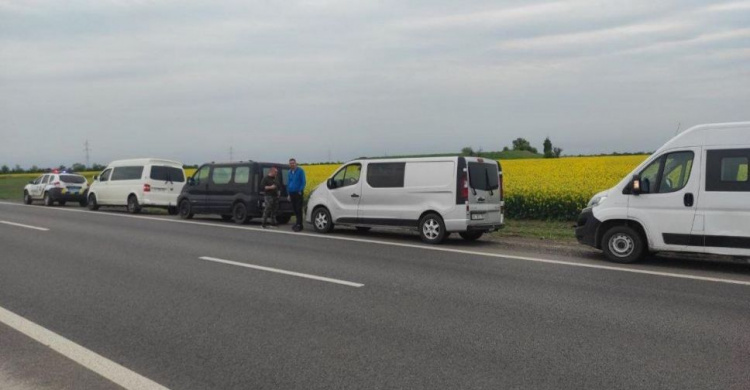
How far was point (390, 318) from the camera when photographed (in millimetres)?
5984

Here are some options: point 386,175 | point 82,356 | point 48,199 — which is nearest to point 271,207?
point 386,175

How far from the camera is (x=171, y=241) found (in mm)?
12539

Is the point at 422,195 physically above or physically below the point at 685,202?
below

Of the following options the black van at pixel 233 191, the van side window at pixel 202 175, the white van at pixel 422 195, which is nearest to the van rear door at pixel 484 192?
the white van at pixel 422 195

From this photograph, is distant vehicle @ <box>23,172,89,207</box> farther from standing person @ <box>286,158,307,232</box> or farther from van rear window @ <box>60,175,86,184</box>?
standing person @ <box>286,158,307,232</box>

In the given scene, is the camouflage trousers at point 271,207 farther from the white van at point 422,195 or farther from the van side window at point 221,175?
the white van at point 422,195

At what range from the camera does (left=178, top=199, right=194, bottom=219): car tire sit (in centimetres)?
1902

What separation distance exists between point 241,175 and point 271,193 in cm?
190

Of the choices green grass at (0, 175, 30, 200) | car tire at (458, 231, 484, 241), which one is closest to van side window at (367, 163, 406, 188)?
A: car tire at (458, 231, 484, 241)

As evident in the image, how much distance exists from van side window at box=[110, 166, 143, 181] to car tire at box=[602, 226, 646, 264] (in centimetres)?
1727

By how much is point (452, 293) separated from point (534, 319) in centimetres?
140

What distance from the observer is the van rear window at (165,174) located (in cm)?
2183

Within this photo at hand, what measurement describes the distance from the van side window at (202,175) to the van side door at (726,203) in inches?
541

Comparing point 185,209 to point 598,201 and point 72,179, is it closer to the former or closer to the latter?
point 72,179
